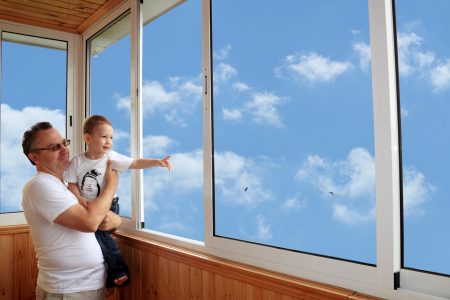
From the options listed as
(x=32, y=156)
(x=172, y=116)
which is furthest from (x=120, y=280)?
(x=172, y=116)

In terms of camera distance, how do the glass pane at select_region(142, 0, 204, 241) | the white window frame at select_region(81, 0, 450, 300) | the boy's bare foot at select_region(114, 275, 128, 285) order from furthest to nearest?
the glass pane at select_region(142, 0, 204, 241) < the boy's bare foot at select_region(114, 275, 128, 285) < the white window frame at select_region(81, 0, 450, 300)

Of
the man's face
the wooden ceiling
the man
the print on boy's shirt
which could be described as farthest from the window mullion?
the wooden ceiling

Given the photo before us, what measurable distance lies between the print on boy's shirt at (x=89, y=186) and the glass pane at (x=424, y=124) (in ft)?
5.11

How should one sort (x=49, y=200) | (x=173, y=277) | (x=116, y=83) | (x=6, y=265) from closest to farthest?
1. (x=49, y=200)
2. (x=173, y=277)
3. (x=6, y=265)
4. (x=116, y=83)

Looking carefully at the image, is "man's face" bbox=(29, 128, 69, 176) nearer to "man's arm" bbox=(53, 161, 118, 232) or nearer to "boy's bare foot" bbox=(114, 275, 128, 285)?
"man's arm" bbox=(53, 161, 118, 232)

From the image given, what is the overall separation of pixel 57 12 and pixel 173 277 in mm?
2292

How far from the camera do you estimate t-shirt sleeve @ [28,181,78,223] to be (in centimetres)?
160

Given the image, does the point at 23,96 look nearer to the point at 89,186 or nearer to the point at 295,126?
the point at 89,186

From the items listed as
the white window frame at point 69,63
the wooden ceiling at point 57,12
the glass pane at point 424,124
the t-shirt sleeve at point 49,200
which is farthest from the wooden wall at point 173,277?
the wooden ceiling at point 57,12

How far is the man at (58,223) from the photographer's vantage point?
162 centimetres

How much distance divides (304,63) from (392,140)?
683 mm

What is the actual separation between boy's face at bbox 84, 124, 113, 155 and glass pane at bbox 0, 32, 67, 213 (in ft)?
4.93

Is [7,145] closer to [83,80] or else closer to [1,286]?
[83,80]

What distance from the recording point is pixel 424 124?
122 centimetres
